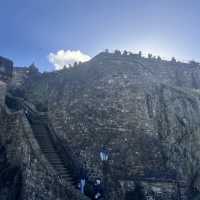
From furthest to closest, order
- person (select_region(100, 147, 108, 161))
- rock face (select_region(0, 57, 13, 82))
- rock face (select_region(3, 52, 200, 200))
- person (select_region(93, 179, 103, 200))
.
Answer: rock face (select_region(0, 57, 13, 82)) → rock face (select_region(3, 52, 200, 200)) → person (select_region(100, 147, 108, 161)) → person (select_region(93, 179, 103, 200))

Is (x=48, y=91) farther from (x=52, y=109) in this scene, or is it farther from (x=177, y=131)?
(x=177, y=131)

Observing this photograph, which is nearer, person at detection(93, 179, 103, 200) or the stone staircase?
person at detection(93, 179, 103, 200)

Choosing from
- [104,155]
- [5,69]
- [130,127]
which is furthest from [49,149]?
[5,69]

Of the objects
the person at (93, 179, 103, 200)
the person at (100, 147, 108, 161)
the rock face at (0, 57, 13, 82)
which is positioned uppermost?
the rock face at (0, 57, 13, 82)

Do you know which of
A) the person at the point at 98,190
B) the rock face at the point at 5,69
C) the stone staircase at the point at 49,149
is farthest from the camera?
the rock face at the point at 5,69

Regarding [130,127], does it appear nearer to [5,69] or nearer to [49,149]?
[49,149]

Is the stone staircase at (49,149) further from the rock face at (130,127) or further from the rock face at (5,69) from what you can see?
the rock face at (5,69)

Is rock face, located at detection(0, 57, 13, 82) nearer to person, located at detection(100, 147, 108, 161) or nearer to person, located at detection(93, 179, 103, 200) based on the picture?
person, located at detection(100, 147, 108, 161)

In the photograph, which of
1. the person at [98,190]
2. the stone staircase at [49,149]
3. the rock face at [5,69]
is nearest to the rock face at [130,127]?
the person at [98,190]

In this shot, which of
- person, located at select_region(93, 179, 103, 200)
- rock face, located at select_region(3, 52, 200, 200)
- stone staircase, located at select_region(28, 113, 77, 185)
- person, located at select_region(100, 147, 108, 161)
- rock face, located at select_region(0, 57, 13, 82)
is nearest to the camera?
person, located at select_region(93, 179, 103, 200)

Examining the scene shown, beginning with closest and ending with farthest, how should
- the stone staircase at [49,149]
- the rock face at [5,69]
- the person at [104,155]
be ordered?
the person at [104,155] → the stone staircase at [49,149] → the rock face at [5,69]

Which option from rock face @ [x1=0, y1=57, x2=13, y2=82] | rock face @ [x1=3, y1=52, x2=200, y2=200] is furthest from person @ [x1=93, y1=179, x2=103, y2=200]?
rock face @ [x1=0, y1=57, x2=13, y2=82]

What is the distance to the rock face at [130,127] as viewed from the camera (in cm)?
1892

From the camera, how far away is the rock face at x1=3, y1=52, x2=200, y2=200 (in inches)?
745
